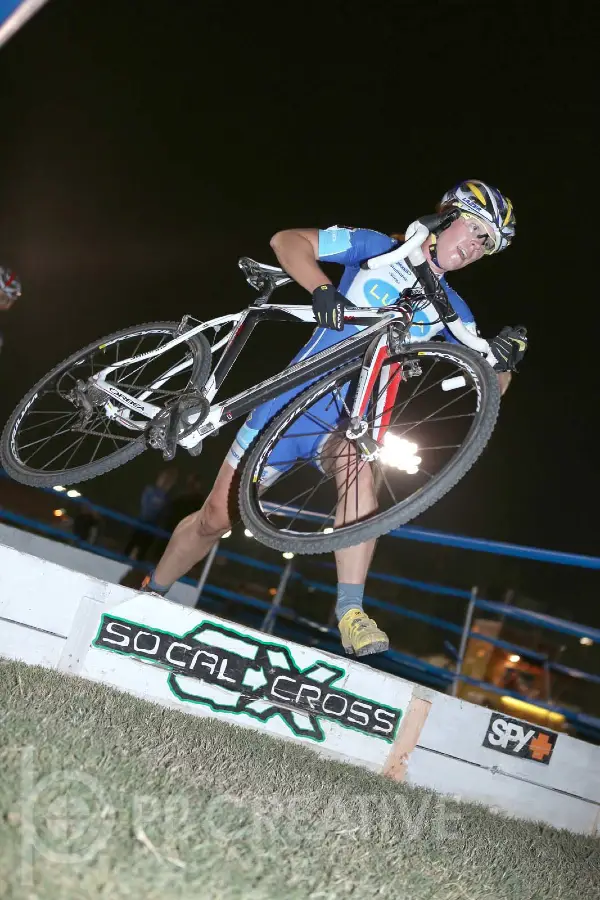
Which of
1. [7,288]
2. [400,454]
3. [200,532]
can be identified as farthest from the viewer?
[7,288]

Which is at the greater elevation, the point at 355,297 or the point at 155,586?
the point at 355,297

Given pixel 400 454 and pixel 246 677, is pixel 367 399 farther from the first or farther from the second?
pixel 246 677

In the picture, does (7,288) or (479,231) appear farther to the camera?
(7,288)

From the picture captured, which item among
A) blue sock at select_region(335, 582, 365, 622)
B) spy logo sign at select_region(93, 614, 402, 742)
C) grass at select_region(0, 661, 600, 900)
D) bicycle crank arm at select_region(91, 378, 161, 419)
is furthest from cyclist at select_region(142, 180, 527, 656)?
Result: grass at select_region(0, 661, 600, 900)

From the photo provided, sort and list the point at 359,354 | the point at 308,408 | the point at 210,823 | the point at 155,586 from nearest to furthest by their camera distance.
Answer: the point at 210,823 → the point at 359,354 → the point at 308,408 → the point at 155,586

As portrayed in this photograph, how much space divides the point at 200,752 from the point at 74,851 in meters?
0.91

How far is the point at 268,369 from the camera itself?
13.2 m

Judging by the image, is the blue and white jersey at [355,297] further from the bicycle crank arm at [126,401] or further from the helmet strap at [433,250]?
the bicycle crank arm at [126,401]

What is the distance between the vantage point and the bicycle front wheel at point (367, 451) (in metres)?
2.38

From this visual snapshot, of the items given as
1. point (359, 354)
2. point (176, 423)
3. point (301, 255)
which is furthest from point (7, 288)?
point (359, 354)

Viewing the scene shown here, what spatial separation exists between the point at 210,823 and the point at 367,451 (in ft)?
5.03

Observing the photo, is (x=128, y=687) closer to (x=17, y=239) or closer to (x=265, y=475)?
(x=265, y=475)

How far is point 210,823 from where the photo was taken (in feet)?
4.74

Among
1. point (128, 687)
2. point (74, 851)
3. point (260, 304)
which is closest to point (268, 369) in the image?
point (260, 304)
